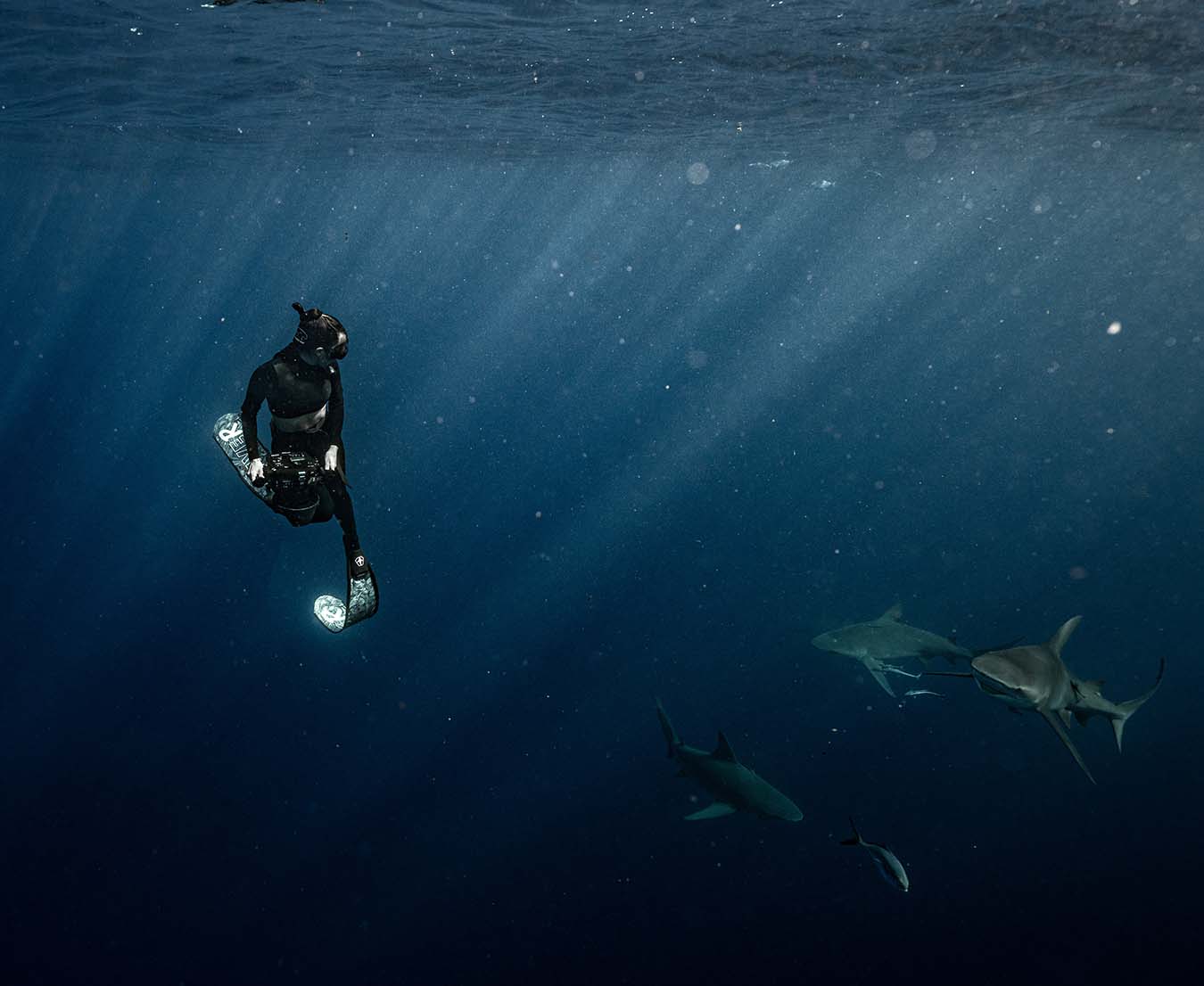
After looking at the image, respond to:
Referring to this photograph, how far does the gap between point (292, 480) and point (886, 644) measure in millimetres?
7500

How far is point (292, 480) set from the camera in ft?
17.3

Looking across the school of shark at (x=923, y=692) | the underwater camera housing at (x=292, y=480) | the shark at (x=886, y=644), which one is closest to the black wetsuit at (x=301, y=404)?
the underwater camera housing at (x=292, y=480)

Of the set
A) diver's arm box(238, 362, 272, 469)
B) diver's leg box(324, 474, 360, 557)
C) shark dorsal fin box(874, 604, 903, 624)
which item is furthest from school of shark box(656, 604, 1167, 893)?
diver's arm box(238, 362, 272, 469)

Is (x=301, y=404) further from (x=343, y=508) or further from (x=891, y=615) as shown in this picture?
(x=891, y=615)

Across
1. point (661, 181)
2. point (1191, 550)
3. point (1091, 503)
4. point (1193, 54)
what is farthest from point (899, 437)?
point (1193, 54)

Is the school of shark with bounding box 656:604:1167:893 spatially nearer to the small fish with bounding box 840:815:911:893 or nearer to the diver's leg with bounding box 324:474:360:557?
the small fish with bounding box 840:815:911:893

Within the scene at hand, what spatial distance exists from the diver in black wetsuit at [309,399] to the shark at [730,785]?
4969mm

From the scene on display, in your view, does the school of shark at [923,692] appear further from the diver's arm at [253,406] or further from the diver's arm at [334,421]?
the diver's arm at [253,406]

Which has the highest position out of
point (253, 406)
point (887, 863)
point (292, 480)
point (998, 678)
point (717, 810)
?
point (253, 406)

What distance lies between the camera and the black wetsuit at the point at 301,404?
5230 millimetres

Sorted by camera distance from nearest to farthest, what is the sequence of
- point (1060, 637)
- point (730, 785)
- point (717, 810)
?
point (1060, 637), point (730, 785), point (717, 810)

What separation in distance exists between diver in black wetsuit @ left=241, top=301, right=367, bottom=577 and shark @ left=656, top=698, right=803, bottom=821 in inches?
196

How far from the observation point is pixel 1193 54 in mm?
13500

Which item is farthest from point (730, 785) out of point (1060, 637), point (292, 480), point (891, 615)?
point (292, 480)
